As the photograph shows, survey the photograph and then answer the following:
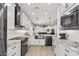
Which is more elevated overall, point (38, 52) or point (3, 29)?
point (3, 29)

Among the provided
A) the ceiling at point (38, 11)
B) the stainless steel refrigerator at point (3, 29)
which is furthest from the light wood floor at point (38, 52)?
the stainless steel refrigerator at point (3, 29)

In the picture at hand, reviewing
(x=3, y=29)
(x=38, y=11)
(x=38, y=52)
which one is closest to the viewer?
(x=3, y=29)

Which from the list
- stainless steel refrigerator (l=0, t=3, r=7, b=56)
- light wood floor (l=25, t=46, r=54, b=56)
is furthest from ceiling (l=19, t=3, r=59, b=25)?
stainless steel refrigerator (l=0, t=3, r=7, b=56)

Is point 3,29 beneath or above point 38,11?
beneath

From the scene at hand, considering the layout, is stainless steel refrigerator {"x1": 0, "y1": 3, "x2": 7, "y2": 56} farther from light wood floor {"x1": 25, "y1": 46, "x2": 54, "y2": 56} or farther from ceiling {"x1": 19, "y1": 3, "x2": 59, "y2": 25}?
ceiling {"x1": 19, "y1": 3, "x2": 59, "y2": 25}

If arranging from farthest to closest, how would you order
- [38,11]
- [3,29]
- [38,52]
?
1. [38,11]
2. [38,52]
3. [3,29]

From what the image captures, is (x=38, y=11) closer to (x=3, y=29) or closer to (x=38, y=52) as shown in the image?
(x=38, y=52)

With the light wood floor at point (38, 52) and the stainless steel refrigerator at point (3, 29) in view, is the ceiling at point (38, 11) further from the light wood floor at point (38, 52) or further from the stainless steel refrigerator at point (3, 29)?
the stainless steel refrigerator at point (3, 29)

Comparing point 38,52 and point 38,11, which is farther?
point 38,11

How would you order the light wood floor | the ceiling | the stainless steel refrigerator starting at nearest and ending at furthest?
the stainless steel refrigerator
the light wood floor
the ceiling

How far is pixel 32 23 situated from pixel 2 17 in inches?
69.1

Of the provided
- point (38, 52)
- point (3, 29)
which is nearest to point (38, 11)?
point (38, 52)

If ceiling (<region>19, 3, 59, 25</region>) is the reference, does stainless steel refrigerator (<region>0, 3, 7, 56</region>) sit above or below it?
below

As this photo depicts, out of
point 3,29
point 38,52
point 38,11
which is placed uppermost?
point 38,11
